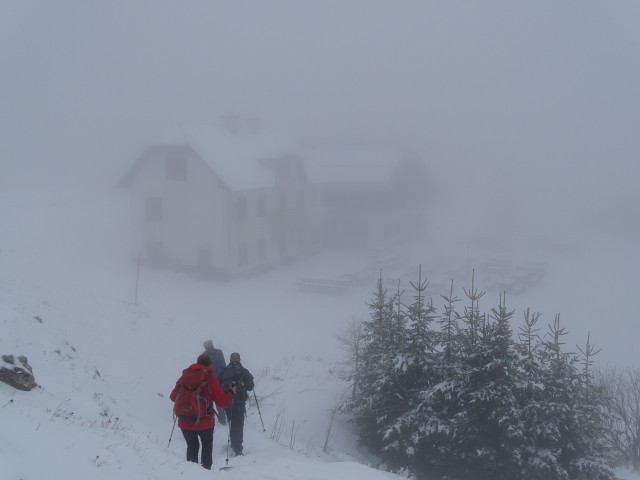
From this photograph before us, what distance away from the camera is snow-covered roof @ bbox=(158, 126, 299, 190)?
112 feet

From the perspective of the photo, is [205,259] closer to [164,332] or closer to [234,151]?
[234,151]

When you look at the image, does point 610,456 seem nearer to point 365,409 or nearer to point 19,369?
point 365,409

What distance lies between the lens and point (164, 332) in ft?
76.0

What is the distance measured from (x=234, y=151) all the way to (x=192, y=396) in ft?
103

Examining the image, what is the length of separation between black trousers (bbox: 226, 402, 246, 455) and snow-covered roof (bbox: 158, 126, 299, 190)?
83.3ft

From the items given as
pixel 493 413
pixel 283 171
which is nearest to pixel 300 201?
pixel 283 171

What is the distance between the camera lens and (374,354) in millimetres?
14195

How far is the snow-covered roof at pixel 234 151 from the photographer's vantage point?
34.2 metres

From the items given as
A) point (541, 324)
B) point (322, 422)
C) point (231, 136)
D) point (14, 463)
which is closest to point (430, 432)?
point (322, 422)

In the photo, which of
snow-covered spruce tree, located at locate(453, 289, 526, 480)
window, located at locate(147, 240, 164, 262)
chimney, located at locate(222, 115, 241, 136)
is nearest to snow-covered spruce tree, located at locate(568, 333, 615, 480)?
snow-covered spruce tree, located at locate(453, 289, 526, 480)

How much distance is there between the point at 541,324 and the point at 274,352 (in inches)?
608

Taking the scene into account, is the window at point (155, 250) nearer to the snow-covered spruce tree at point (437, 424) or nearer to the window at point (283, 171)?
the window at point (283, 171)

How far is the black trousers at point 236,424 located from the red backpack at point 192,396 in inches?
78.4

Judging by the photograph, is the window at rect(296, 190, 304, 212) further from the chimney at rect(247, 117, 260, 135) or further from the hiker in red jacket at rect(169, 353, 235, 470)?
the hiker in red jacket at rect(169, 353, 235, 470)
